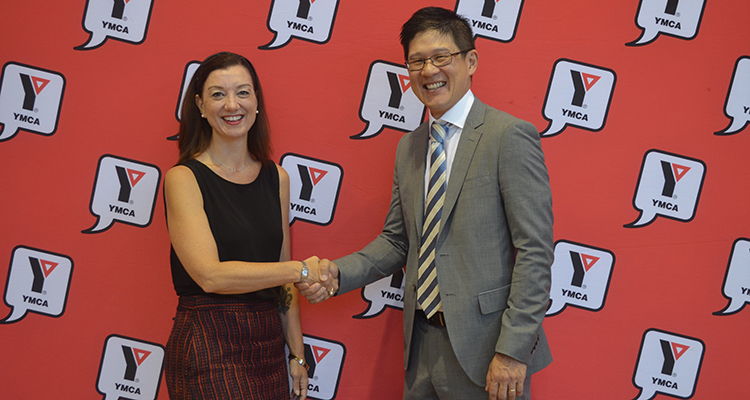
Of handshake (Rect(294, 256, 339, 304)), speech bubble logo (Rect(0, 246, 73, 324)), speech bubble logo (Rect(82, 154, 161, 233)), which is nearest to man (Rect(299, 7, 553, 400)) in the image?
handshake (Rect(294, 256, 339, 304))

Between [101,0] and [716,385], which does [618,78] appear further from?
[101,0]

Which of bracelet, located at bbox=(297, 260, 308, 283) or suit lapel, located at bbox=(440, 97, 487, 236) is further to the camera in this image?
bracelet, located at bbox=(297, 260, 308, 283)

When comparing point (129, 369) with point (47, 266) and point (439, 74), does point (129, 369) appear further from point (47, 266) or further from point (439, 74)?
point (439, 74)

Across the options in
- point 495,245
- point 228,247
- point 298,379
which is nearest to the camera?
point 495,245

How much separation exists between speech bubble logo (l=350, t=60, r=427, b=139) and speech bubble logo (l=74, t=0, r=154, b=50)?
1.00 meters

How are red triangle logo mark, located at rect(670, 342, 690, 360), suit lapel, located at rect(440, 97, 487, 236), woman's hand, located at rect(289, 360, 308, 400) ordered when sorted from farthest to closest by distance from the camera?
1. red triangle logo mark, located at rect(670, 342, 690, 360)
2. woman's hand, located at rect(289, 360, 308, 400)
3. suit lapel, located at rect(440, 97, 487, 236)

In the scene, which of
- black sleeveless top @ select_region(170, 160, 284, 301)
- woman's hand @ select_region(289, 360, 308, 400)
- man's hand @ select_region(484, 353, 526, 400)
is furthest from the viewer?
woman's hand @ select_region(289, 360, 308, 400)

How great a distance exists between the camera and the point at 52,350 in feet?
7.56

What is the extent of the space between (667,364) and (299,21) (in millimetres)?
2131

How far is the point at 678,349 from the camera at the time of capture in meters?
2.22

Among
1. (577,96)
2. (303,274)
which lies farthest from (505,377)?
(577,96)

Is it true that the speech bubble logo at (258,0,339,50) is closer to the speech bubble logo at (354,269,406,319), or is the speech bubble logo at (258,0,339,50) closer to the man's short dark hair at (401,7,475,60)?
the man's short dark hair at (401,7,475,60)

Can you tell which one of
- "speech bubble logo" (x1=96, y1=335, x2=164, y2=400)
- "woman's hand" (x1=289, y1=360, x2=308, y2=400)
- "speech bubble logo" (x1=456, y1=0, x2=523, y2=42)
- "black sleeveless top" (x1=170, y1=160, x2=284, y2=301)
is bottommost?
"speech bubble logo" (x1=96, y1=335, x2=164, y2=400)

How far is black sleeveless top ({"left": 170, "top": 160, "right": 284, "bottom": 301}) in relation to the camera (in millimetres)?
1872
